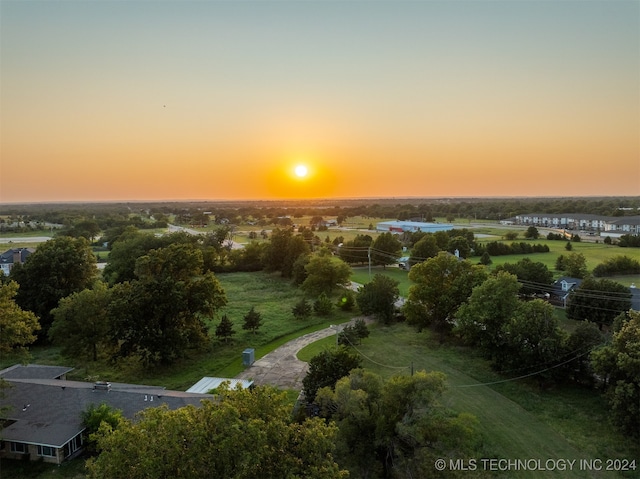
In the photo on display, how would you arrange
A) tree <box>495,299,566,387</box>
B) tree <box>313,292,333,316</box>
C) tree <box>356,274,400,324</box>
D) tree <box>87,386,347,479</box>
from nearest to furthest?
tree <box>87,386,347,479</box>
tree <box>495,299,566,387</box>
tree <box>356,274,400,324</box>
tree <box>313,292,333,316</box>

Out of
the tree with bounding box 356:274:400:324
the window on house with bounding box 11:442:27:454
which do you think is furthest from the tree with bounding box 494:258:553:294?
the window on house with bounding box 11:442:27:454

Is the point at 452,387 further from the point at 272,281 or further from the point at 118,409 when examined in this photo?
the point at 272,281

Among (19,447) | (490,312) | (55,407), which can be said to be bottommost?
(19,447)

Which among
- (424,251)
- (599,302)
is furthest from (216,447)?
(424,251)

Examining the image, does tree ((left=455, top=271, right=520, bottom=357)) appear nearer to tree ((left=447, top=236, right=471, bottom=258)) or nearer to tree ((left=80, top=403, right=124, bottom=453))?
tree ((left=80, top=403, right=124, bottom=453))

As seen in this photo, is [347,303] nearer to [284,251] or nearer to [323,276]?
[323,276]

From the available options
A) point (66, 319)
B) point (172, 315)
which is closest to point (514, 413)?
point (172, 315)
